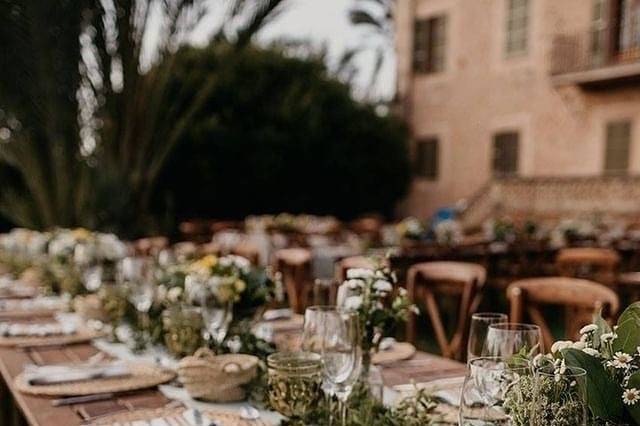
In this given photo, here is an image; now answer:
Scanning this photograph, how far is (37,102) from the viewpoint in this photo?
7203 mm

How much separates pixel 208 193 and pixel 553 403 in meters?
12.5

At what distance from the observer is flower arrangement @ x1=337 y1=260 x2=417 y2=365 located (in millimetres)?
1835

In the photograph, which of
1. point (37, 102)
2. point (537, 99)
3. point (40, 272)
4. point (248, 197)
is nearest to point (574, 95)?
point (537, 99)

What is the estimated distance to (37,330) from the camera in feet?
8.54

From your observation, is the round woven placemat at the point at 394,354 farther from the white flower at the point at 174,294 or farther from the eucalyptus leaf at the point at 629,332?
the eucalyptus leaf at the point at 629,332

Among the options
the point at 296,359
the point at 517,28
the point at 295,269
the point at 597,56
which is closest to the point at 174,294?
the point at 296,359

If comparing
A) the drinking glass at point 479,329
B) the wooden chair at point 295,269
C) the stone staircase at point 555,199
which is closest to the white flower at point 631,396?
the drinking glass at point 479,329

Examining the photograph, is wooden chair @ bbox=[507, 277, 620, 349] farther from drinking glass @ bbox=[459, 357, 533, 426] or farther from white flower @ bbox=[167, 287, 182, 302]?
drinking glass @ bbox=[459, 357, 533, 426]

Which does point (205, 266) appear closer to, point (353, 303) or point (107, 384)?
point (107, 384)

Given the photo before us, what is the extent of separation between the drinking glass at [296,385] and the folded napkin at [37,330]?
1350mm

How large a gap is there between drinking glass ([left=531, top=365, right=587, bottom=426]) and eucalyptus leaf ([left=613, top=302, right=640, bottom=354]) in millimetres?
221

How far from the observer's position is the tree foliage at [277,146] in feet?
42.7

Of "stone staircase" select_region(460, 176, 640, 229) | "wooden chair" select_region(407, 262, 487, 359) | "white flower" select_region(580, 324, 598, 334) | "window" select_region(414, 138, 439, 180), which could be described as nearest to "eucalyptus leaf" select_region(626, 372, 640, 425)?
"white flower" select_region(580, 324, 598, 334)

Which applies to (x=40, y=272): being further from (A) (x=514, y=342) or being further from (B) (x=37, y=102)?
(B) (x=37, y=102)
